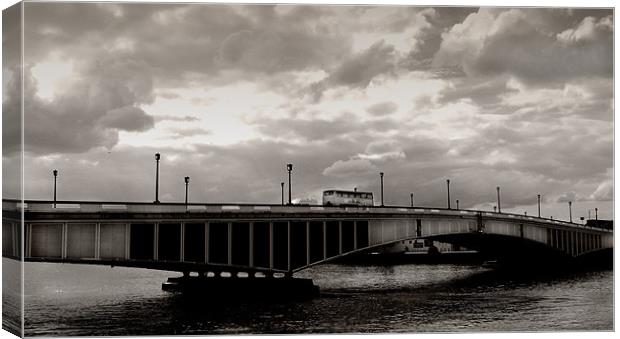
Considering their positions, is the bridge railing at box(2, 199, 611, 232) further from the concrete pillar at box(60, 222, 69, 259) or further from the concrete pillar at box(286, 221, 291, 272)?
the concrete pillar at box(286, 221, 291, 272)

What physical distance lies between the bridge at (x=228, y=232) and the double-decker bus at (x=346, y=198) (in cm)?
126

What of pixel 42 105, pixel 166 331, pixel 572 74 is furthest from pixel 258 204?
pixel 572 74

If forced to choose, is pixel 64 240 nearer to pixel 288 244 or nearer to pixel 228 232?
pixel 228 232

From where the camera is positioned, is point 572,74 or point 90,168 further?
point 572,74

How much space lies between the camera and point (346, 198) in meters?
27.0

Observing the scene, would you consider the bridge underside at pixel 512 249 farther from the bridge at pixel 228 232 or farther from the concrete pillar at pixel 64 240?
the concrete pillar at pixel 64 240

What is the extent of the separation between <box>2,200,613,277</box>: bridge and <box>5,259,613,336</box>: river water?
95 cm

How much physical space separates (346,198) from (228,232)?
4.81 m

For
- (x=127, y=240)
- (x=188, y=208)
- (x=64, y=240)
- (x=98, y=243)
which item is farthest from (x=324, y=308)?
(x=64, y=240)

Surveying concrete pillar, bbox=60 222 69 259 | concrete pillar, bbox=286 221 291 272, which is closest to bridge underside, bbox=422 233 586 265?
concrete pillar, bbox=286 221 291 272

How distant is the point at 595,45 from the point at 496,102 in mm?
3135

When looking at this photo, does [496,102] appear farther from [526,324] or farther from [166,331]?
[166,331]

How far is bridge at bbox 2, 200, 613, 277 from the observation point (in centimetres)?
2370

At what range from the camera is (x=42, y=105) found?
21.5 meters
